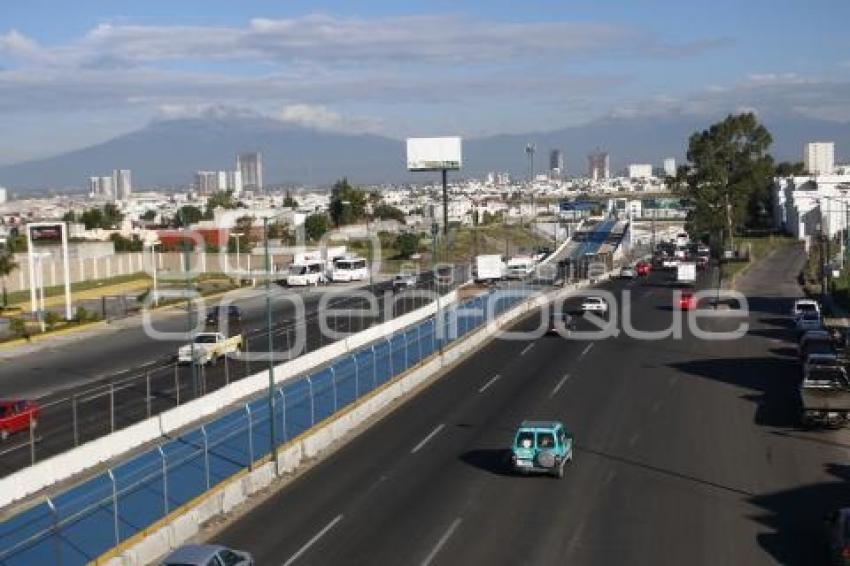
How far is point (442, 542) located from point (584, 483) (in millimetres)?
5590

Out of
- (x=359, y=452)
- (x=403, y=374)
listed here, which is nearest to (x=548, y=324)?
(x=403, y=374)

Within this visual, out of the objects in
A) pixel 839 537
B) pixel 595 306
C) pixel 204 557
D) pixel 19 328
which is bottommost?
pixel 595 306

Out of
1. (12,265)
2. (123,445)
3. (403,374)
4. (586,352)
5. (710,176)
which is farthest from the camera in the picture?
(710,176)

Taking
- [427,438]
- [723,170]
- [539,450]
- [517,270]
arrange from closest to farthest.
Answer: [539,450]
[427,438]
[517,270]
[723,170]

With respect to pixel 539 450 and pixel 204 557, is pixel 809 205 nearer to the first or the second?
pixel 539 450

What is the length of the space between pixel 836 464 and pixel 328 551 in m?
13.2

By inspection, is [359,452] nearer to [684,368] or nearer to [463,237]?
[684,368]

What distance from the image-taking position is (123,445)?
2878 centimetres

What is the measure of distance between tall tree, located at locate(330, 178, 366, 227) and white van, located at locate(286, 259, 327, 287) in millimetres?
61015

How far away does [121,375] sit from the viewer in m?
43.0

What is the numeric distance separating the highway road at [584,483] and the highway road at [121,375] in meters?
7.41

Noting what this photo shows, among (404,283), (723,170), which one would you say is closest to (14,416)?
(404,283)

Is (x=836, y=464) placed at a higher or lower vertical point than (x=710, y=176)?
lower

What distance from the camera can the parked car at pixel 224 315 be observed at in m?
60.3
